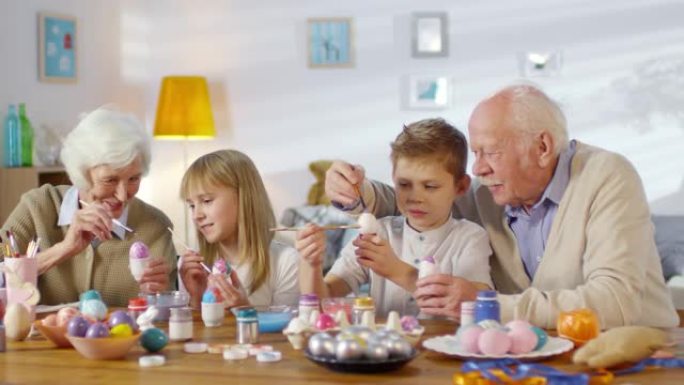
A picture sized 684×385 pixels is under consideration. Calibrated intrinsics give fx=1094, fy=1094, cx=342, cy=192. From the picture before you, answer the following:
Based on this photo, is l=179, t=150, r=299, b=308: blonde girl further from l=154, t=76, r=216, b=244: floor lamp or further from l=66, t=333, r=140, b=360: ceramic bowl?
l=154, t=76, r=216, b=244: floor lamp

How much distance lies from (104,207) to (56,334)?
794 mm

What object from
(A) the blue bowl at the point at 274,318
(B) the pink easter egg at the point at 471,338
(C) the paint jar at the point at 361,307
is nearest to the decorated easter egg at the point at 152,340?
(A) the blue bowl at the point at 274,318

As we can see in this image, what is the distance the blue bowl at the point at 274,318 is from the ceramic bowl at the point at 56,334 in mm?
426

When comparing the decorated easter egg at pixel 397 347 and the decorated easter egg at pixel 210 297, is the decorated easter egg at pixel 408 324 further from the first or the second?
the decorated easter egg at pixel 210 297

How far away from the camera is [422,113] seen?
6.48m

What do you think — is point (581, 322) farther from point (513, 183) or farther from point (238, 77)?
point (238, 77)

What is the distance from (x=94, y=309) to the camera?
241 cm

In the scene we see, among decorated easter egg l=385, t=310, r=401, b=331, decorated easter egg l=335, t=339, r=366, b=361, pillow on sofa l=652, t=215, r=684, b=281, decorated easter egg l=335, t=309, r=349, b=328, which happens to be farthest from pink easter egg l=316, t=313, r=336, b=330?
pillow on sofa l=652, t=215, r=684, b=281

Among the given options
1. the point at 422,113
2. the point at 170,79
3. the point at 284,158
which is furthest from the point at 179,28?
the point at 422,113

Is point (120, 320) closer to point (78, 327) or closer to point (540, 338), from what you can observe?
point (78, 327)

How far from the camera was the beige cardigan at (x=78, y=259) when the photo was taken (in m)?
3.17

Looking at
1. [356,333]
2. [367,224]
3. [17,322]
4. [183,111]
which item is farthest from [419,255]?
[183,111]

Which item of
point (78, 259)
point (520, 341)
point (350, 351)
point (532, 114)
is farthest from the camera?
point (78, 259)

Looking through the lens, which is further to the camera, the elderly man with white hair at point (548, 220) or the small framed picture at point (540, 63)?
the small framed picture at point (540, 63)
